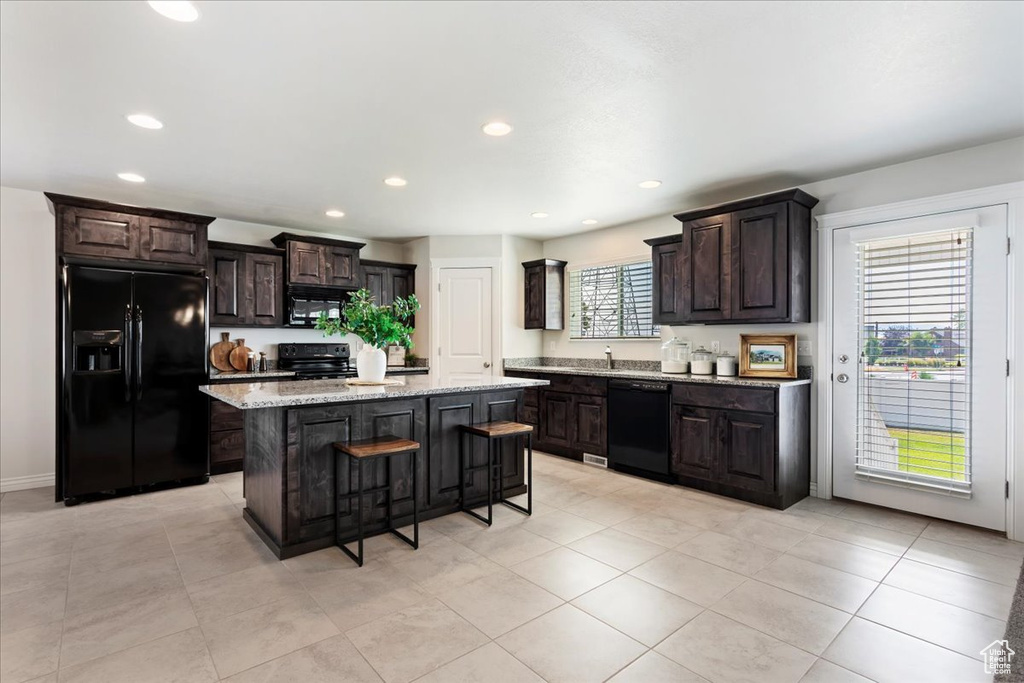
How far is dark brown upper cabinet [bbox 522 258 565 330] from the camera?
19.7ft

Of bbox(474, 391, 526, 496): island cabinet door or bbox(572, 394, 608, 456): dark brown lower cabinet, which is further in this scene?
bbox(572, 394, 608, 456): dark brown lower cabinet

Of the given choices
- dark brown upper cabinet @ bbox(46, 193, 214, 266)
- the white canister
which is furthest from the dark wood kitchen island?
dark brown upper cabinet @ bbox(46, 193, 214, 266)

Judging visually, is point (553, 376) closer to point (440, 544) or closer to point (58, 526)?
point (440, 544)

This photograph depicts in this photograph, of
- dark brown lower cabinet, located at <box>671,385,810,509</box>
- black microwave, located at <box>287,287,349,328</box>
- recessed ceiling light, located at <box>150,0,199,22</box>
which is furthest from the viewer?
black microwave, located at <box>287,287,349,328</box>

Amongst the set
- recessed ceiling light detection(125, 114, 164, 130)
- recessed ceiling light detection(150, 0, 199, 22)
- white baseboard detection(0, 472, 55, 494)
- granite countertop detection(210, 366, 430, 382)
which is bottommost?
white baseboard detection(0, 472, 55, 494)

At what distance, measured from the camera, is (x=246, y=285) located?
5242 millimetres

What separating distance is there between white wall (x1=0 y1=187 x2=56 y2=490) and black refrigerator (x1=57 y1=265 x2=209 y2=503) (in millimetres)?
781

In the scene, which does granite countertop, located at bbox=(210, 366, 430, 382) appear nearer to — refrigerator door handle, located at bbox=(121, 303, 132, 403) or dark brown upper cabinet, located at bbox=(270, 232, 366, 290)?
refrigerator door handle, located at bbox=(121, 303, 132, 403)

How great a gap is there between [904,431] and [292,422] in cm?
425

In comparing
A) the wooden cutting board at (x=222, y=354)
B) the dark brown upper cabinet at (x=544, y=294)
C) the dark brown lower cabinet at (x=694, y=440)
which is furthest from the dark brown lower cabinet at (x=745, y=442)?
the wooden cutting board at (x=222, y=354)

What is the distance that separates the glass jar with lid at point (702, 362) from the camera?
460cm

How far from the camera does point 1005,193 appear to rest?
3186 mm

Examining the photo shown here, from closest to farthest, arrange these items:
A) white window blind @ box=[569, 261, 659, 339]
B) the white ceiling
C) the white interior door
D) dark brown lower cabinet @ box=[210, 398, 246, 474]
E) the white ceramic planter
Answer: the white ceiling → the white ceramic planter → dark brown lower cabinet @ box=[210, 398, 246, 474] → white window blind @ box=[569, 261, 659, 339] → the white interior door

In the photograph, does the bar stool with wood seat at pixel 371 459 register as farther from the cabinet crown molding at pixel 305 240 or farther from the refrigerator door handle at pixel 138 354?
the cabinet crown molding at pixel 305 240
